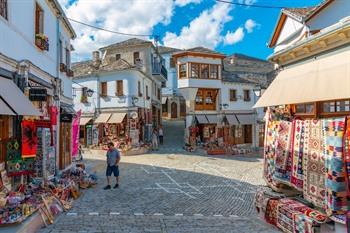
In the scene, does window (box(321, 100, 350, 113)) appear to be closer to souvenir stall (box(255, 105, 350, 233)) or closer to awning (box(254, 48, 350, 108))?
souvenir stall (box(255, 105, 350, 233))

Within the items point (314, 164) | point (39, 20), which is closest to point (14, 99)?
point (39, 20)

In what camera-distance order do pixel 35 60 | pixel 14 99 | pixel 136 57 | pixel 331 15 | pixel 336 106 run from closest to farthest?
1. pixel 14 99
2. pixel 336 106
3. pixel 35 60
4. pixel 331 15
5. pixel 136 57

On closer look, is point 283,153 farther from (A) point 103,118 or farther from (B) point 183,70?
(B) point 183,70

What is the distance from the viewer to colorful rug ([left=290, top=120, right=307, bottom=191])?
760cm

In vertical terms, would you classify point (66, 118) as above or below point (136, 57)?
below

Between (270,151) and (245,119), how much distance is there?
25.1 metres

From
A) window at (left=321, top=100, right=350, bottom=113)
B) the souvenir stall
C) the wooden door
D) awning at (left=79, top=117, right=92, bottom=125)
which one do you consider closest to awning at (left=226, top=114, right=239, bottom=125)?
awning at (left=79, top=117, right=92, bottom=125)

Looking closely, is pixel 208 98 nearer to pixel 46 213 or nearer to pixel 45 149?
pixel 45 149

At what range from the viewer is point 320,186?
22.2ft

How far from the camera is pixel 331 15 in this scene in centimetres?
1512

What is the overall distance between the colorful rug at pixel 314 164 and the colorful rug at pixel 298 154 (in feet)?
0.56

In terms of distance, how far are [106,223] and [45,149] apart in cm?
479

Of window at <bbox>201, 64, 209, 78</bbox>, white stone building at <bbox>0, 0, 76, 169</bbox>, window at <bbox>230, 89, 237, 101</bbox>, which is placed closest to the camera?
white stone building at <bbox>0, 0, 76, 169</bbox>

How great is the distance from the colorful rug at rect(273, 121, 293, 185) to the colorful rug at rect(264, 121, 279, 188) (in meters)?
0.25
